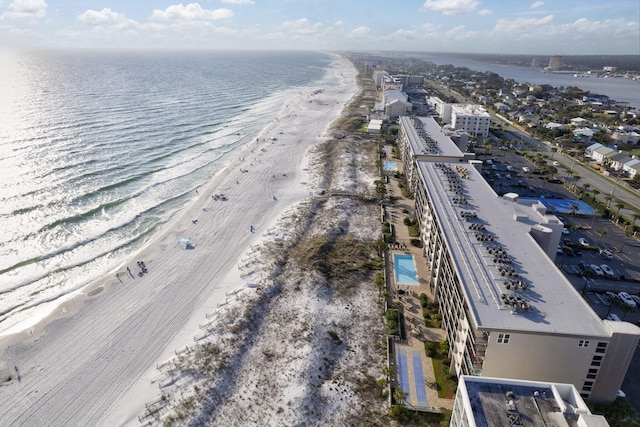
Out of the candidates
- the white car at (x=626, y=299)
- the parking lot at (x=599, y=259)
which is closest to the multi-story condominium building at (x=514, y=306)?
the parking lot at (x=599, y=259)

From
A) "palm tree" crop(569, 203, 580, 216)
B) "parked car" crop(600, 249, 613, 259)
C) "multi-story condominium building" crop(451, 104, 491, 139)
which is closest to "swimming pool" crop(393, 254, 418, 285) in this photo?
"parked car" crop(600, 249, 613, 259)

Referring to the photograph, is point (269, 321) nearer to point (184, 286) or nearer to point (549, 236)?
point (184, 286)

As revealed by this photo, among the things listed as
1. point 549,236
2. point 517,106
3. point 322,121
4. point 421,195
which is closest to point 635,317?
point 549,236

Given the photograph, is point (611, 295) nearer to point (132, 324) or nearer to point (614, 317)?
point (614, 317)

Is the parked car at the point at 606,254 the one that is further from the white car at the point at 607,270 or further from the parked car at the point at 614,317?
the parked car at the point at 614,317

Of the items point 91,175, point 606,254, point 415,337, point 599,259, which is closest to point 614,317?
point 599,259

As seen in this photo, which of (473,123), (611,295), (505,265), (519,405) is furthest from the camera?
(473,123)
